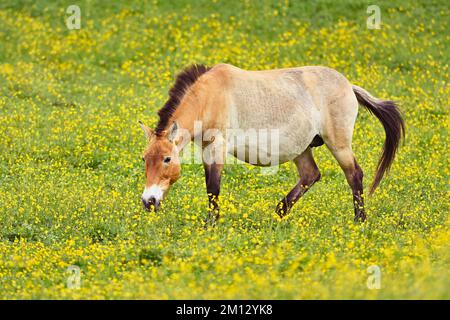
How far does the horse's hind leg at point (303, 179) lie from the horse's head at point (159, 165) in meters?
2.02

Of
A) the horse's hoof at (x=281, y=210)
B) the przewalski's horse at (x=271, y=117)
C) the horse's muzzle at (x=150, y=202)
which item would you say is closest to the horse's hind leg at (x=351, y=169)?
the przewalski's horse at (x=271, y=117)

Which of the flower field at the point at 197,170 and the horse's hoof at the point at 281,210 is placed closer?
the flower field at the point at 197,170

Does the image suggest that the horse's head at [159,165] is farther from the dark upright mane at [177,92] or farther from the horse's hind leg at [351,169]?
the horse's hind leg at [351,169]

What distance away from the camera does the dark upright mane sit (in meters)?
9.73

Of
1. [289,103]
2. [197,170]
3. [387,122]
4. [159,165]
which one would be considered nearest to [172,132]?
[159,165]

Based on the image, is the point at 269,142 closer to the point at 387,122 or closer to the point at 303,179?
the point at 303,179

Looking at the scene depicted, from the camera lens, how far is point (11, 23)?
2105 cm

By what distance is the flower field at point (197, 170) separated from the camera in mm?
7816

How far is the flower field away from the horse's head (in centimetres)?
40

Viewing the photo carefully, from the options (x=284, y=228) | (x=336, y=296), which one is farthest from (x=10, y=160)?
(x=336, y=296)

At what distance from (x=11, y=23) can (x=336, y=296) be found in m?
16.6

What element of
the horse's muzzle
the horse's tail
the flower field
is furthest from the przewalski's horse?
the flower field

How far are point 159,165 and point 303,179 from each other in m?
2.66
